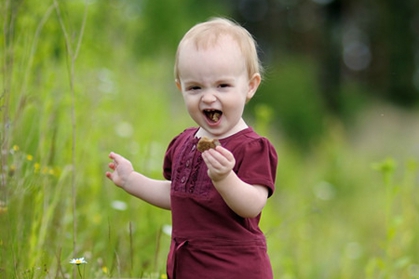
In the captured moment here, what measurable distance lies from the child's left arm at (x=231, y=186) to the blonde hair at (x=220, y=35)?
307mm

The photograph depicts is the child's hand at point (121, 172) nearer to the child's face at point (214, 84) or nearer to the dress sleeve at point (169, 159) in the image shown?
the dress sleeve at point (169, 159)

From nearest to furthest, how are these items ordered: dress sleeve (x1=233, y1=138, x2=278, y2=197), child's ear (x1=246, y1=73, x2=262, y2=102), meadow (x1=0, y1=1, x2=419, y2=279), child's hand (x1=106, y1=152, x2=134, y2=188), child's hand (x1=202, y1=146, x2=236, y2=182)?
child's hand (x1=202, y1=146, x2=236, y2=182), dress sleeve (x1=233, y1=138, x2=278, y2=197), child's ear (x1=246, y1=73, x2=262, y2=102), child's hand (x1=106, y1=152, x2=134, y2=188), meadow (x1=0, y1=1, x2=419, y2=279)

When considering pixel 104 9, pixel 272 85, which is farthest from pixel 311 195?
pixel 272 85

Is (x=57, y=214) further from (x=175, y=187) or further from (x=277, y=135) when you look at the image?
(x=277, y=135)

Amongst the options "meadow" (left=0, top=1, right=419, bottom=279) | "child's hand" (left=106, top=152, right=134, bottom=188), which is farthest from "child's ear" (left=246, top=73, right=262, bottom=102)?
"meadow" (left=0, top=1, right=419, bottom=279)

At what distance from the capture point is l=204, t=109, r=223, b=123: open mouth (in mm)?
2025

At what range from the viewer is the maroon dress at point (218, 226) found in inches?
77.3

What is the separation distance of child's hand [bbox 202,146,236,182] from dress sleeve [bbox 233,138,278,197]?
4.5 inches

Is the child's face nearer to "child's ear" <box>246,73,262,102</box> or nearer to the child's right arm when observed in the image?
"child's ear" <box>246,73,262,102</box>

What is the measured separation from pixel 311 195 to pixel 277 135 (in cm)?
490

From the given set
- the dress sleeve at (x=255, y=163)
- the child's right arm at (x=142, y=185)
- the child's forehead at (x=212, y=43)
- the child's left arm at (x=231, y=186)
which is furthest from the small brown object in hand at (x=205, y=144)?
the child's right arm at (x=142, y=185)

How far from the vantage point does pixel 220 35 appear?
6.70 ft

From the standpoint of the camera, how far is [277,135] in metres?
12.6

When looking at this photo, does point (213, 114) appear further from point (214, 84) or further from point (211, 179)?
point (211, 179)
